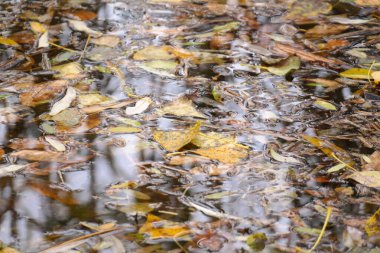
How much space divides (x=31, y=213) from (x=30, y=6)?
1.67 meters

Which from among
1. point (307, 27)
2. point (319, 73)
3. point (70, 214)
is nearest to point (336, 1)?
point (307, 27)

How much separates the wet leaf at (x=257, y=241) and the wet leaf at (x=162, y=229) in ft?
0.50

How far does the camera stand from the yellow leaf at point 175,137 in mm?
1996

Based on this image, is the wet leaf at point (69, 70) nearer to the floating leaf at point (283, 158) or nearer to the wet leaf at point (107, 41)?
the wet leaf at point (107, 41)

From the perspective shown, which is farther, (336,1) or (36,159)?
(336,1)

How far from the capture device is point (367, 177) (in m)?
1.85

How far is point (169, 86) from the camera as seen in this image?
238 cm

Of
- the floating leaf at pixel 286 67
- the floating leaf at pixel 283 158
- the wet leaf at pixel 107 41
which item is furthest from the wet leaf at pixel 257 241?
the wet leaf at pixel 107 41

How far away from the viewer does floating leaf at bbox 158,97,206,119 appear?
2.19 meters


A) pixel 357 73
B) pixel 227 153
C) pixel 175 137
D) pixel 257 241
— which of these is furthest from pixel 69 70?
pixel 257 241

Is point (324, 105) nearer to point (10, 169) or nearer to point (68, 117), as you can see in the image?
point (68, 117)

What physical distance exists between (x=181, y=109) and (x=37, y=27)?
101 centimetres

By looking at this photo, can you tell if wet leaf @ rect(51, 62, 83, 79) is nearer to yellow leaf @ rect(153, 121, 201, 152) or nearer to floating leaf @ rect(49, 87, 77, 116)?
floating leaf @ rect(49, 87, 77, 116)

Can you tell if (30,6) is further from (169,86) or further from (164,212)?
(164,212)
